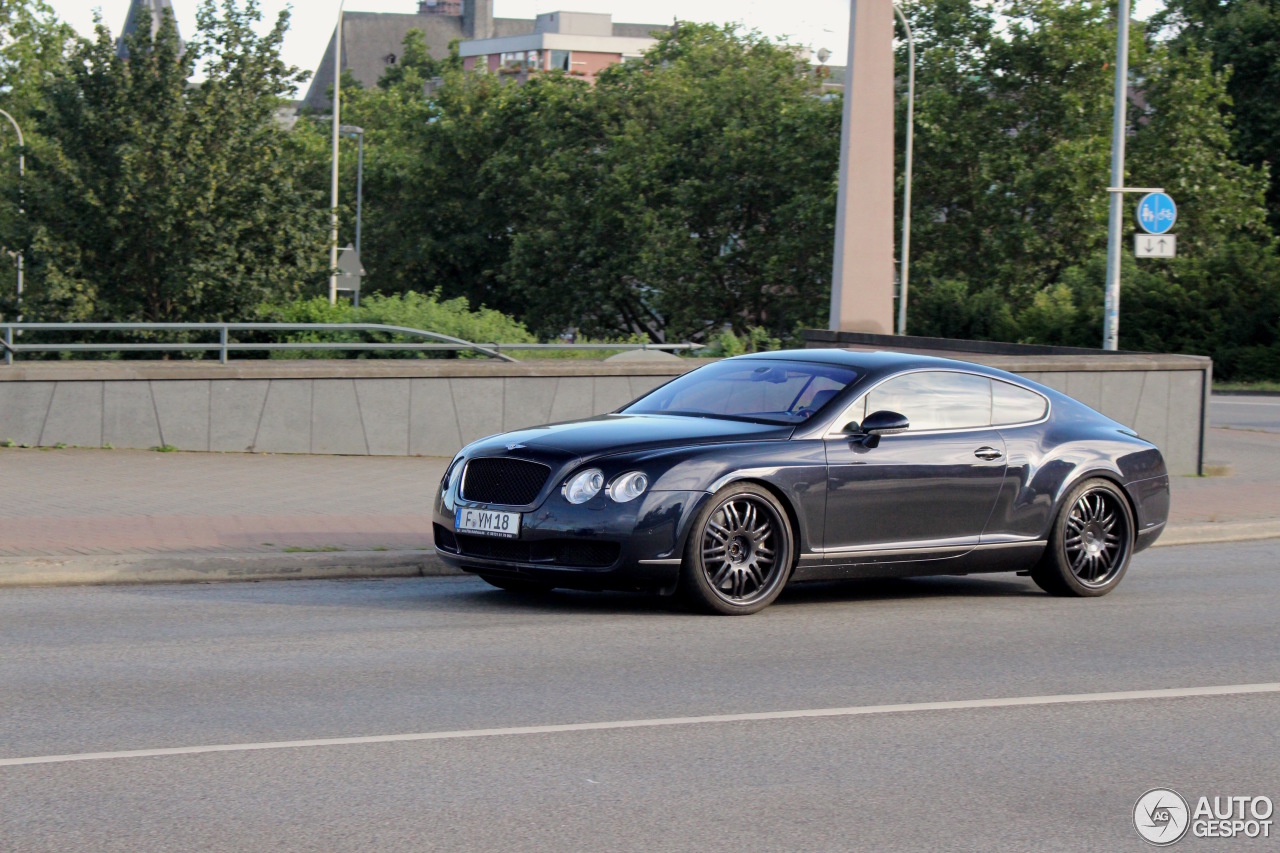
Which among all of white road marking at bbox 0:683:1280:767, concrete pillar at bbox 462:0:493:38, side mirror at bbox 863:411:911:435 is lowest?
white road marking at bbox 0:683:1280:767

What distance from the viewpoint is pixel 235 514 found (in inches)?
472

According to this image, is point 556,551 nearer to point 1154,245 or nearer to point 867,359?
point 867,359

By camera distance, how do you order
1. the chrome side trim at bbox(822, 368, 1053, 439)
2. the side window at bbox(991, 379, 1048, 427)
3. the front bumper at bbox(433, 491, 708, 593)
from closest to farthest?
the front bumper at bbox(433, 491, 708, 593) → the chrome side trim at bbox(822, 368, 1053, 439) → the side window at bbox(991, 379, 1048, 427)

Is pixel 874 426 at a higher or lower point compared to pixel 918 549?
higher


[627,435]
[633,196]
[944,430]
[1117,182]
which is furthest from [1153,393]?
[633,196]

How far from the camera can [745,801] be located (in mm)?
5164

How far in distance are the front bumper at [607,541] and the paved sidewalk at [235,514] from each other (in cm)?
212

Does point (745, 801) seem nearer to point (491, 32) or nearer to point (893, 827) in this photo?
point (893, 827)

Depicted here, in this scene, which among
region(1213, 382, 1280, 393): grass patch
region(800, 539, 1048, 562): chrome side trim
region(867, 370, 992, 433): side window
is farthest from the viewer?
region(1213, 382, 1280, 393): grass patch

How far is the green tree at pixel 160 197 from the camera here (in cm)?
2733

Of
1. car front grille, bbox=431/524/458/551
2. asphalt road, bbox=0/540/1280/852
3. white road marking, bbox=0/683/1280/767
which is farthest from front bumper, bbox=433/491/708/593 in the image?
white road marking, bbox=0/683/1280/767

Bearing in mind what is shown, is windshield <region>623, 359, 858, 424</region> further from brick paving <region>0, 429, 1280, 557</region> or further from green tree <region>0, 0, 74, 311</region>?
green tree <region>0, 0, 74, 311</region>

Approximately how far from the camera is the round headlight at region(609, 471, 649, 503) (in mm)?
8336
